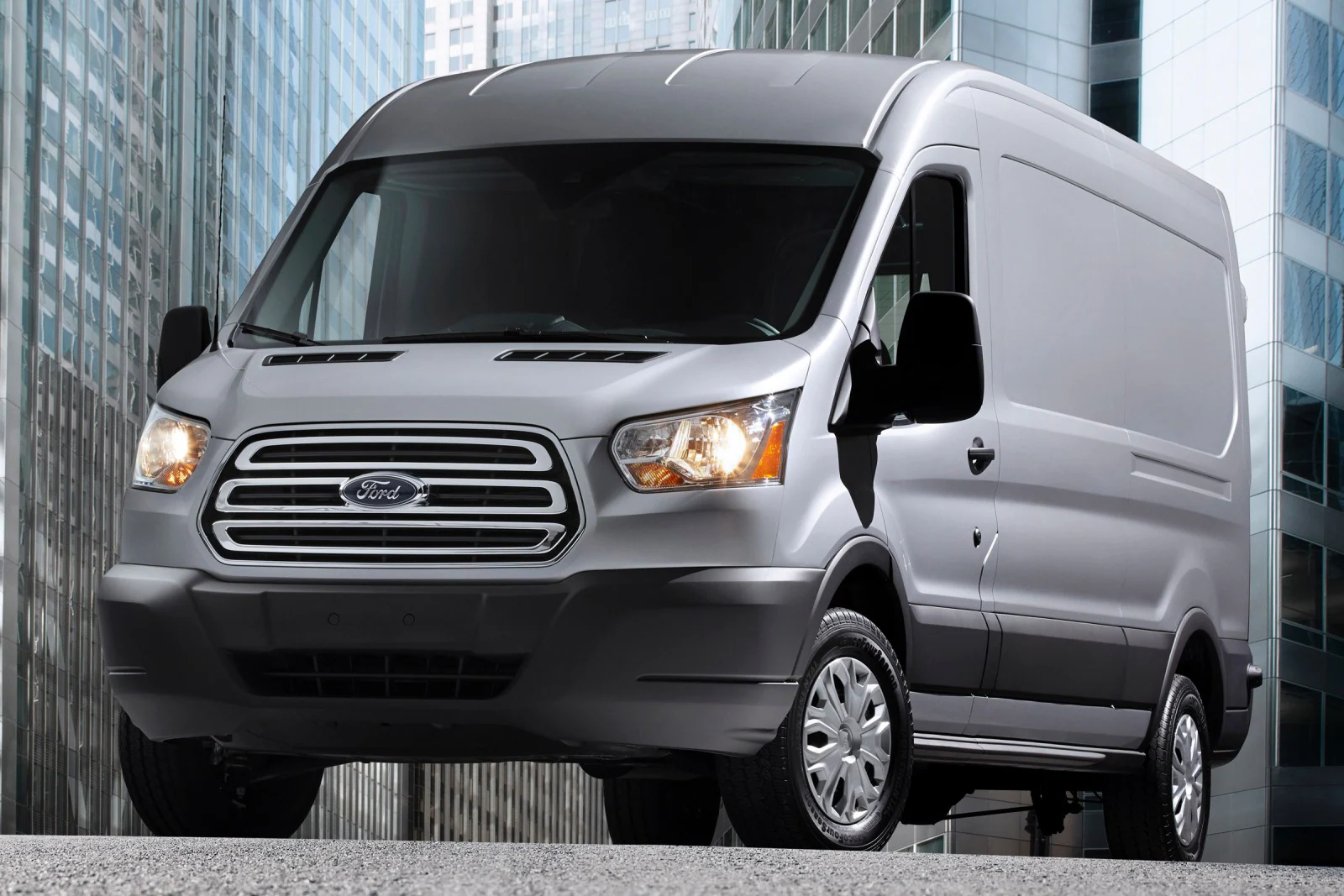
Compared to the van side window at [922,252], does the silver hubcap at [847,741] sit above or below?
below

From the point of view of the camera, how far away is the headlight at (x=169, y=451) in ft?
20.8

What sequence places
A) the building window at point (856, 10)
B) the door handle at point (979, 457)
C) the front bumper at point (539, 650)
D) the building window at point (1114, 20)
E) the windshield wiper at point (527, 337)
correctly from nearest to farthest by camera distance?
1. the front bumper at point (539, 650)
2. the windshield wiper at point (527, 337)
3. the door handle at point (979, 457)
4. the building window at point (1114, 20)
5. the building window at point (856, 10)

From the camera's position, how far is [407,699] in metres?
6.00

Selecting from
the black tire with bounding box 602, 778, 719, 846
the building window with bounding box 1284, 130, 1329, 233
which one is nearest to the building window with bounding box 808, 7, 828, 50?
the building window with bounding box 1284, 130, 1329, 233

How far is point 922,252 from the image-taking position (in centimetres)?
720

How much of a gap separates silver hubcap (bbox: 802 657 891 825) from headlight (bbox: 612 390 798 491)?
68 centimetres

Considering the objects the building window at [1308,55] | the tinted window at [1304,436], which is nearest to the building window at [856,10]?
the building window at [1308,55]

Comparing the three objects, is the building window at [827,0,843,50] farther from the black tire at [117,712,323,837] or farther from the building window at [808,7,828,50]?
the black tire at [117,712,323,837]

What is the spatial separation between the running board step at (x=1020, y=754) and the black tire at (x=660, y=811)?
79.7 inches

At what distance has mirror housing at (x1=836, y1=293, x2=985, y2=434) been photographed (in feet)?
21.1

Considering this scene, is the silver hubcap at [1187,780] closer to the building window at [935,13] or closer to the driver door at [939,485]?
the driver door at [939,485]

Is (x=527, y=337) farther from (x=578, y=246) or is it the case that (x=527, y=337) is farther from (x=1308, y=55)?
(x=1308, y=55)

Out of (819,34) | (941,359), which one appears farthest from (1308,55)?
(941,359)

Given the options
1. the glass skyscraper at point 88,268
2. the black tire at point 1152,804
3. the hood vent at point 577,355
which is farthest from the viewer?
the glass skyscraper at point 88,268
